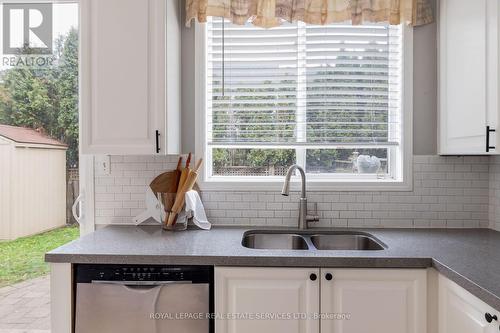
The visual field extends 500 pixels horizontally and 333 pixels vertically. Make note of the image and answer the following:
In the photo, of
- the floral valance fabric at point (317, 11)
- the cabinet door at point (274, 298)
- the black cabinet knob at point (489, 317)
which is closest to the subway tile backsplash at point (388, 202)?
the cabinet door at point (274, 298)

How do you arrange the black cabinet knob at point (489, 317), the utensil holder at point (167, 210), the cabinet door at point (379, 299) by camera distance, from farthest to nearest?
the utensil holder at point (167, 210)
the cabinet door at point (379, 299)
the black cabinet knob at point (489, 317)

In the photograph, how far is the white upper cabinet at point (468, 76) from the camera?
1.55m

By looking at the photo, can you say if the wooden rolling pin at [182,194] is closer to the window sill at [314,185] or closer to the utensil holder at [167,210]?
the utensil holder at [167,210]

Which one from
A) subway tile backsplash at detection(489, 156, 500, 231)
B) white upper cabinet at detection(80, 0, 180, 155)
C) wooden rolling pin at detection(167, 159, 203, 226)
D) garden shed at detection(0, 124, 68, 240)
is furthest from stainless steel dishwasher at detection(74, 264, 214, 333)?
subway tile backsplash at detection(489, 156, 500, 231)

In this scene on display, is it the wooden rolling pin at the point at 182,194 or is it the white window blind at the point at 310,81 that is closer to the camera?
the wooden rolling pin at the point at 182,194

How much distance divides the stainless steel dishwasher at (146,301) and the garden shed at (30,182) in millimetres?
932

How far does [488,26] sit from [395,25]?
Result: 2.05 ft

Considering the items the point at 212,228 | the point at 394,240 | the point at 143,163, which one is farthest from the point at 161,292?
the point at 394,240

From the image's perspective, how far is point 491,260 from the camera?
56.5 inches

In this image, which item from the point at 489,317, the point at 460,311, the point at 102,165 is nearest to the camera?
the point at 489,317

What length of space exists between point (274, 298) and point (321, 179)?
3.01 ft

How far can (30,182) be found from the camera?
2.22 meters

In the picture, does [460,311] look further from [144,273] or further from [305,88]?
[305,88]

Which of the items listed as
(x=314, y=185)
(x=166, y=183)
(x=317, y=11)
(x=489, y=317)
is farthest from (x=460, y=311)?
(x=317, y=11)
